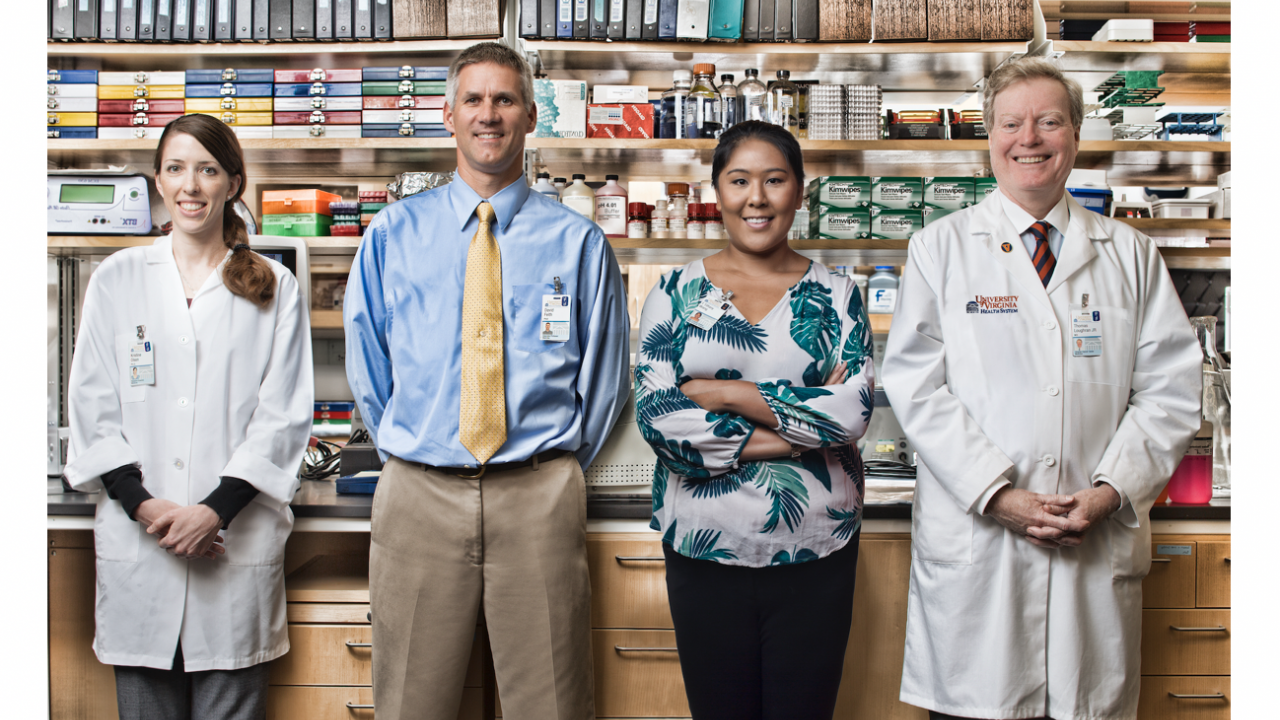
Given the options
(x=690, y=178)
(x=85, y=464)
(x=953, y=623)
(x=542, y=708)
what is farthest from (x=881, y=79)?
(x=85, y=464)

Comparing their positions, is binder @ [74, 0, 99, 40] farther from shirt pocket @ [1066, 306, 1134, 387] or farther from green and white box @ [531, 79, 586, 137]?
shirt pocket @ [1066, 306, 1134, 387]

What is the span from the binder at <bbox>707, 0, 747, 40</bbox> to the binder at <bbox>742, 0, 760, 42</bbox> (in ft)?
0.10

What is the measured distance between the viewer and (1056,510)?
129cm

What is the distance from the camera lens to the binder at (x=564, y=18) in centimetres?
250

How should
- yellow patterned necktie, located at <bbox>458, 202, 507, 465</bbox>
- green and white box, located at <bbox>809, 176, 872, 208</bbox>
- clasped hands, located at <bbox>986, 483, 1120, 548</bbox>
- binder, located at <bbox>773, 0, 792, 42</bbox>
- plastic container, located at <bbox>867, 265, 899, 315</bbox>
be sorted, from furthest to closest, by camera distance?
plastic container, located at <bbox>867, 265, 899, 315</bbox>, binder, located at <bbox>773, 0, 792, 42</bbox>, green and white box, located at <bbox>809, 176, 872, 208</bbox>, yellow patterned necktie, located at <bbox>458, 202, 507, 465</bbox>, clasped hands, located at <bbox>986, 483, 1120, 548</bbox>

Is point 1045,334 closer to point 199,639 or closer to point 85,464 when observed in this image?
point 199,639

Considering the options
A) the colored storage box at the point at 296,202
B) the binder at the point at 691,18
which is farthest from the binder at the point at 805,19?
→ the colored storage box at the point at 296,202

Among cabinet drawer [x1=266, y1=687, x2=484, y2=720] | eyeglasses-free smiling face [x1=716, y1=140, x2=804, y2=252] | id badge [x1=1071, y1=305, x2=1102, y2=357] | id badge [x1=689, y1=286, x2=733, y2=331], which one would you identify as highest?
eyeglasses-free smiling face [x1=716, y1=140, x2=804, y2=252]

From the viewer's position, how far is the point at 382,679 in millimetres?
1433

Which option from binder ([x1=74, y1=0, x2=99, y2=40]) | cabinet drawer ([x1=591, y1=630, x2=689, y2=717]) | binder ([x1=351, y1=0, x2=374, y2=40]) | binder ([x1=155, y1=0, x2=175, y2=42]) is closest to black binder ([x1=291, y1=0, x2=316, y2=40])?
binder ([x1=351, y1=0, x2=374, y2=40])

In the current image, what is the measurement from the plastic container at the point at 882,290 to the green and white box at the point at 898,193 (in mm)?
366

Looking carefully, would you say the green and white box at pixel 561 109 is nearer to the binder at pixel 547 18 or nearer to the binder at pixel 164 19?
the binder at pixel 547 18

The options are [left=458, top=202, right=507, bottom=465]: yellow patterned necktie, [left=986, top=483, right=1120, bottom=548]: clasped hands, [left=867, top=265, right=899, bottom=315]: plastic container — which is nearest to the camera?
[left=986, top=483, right=1120, bottom=548]: clasped hands

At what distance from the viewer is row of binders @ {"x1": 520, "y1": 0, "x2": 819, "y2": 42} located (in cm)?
251
